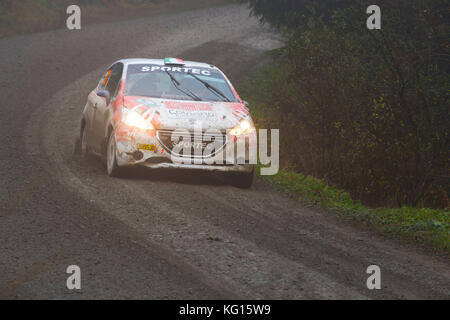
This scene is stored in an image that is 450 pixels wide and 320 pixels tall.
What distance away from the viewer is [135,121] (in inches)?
419

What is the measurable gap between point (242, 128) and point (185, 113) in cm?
84

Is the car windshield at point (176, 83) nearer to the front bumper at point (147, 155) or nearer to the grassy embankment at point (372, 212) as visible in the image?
the front bumper at point (147, 155)

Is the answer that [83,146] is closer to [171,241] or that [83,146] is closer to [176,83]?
[176,83]

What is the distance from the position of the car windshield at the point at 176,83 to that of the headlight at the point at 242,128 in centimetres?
80

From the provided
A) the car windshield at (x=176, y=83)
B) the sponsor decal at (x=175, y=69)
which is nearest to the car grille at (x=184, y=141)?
the car windshield at (x=176, y=83)

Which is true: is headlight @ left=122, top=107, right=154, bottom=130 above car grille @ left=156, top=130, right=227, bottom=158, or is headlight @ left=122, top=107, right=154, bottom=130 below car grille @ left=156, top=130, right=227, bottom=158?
above

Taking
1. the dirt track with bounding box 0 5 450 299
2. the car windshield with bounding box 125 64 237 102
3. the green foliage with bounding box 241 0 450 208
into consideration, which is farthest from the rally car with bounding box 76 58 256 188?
the green foliage with bounding box 241 0 450 208

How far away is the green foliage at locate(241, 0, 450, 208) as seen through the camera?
12578 mm

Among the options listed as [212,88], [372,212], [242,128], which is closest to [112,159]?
[242,128]

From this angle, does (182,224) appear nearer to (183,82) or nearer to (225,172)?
(225,172)

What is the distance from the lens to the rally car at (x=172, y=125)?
10562 mm

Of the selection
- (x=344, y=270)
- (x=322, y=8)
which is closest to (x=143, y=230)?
(x=344, y=270)

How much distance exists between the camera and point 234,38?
30.6 metres

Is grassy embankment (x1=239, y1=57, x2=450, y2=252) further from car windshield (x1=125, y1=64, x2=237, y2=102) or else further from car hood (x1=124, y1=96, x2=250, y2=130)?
car windshield (x1=125, y1=64, x2=237, y2=102)
